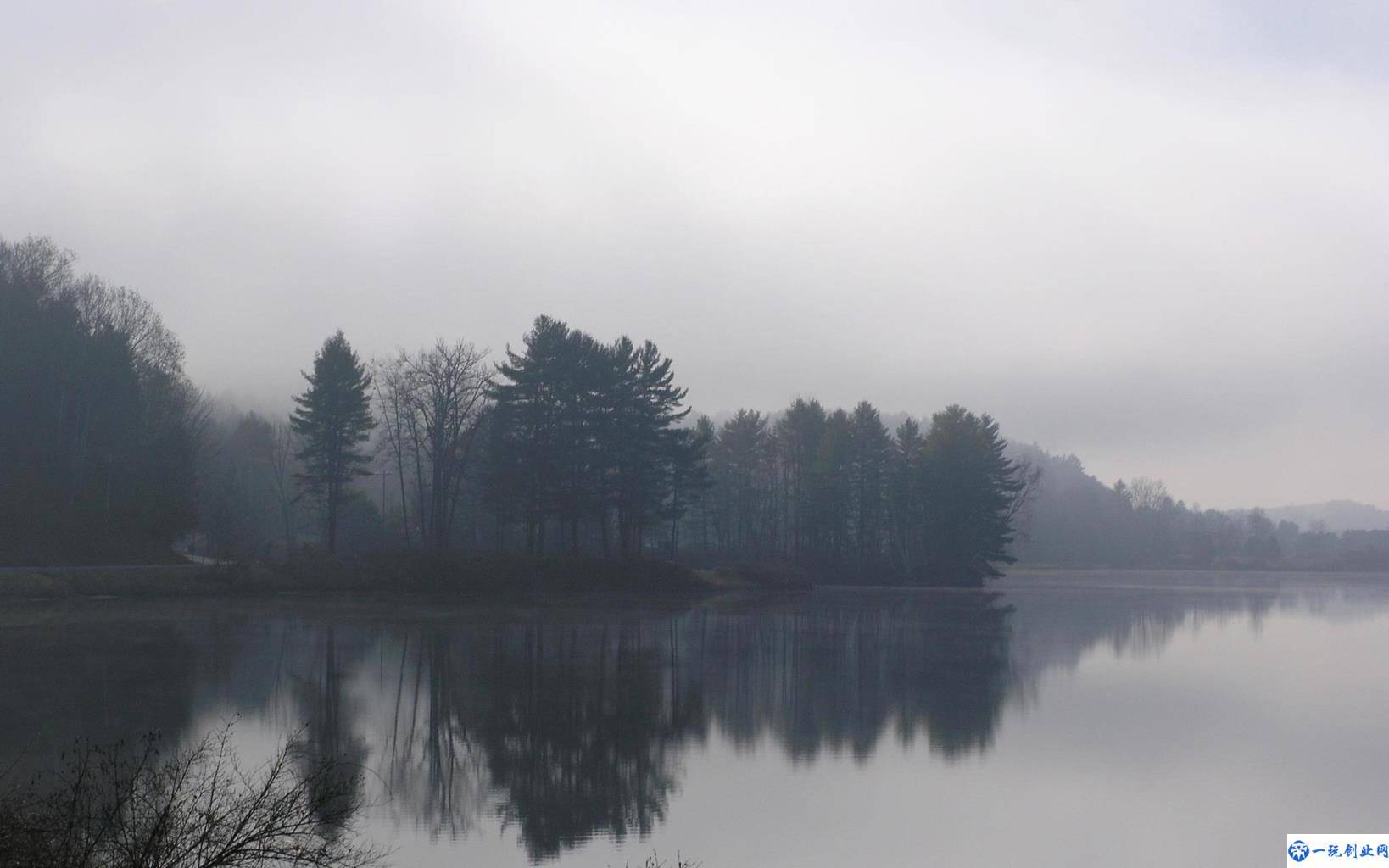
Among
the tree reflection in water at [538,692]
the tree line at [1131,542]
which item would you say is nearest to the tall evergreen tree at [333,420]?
the tree reflection in water at [538,692]

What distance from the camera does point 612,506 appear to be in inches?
2207

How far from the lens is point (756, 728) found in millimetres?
17375

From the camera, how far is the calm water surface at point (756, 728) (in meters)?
11.7

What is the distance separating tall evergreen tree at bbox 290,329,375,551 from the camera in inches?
2074

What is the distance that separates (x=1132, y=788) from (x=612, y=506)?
4303 cm

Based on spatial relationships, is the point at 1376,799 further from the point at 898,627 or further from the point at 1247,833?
the point at 898,627

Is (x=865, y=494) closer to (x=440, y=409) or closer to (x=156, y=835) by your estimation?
(x=440, y=409)

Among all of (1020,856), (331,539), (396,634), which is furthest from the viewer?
(331,539)

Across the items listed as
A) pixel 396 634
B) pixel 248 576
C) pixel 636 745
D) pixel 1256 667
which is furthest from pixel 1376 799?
pixel 248 576

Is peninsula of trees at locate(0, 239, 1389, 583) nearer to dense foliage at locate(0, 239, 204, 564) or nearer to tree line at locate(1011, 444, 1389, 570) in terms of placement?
dense foliage at locate(0, 239, 204, 564)

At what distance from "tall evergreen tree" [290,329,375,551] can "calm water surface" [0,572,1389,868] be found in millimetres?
19317

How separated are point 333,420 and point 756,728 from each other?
40.2 metres

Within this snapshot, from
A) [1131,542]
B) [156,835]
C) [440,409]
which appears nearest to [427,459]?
[440,409]

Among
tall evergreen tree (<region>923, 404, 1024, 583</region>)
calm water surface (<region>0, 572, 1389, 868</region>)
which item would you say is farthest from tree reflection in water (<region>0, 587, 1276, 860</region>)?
tall evergreen tree (<region>923, 404, 1024, 583</region>)
